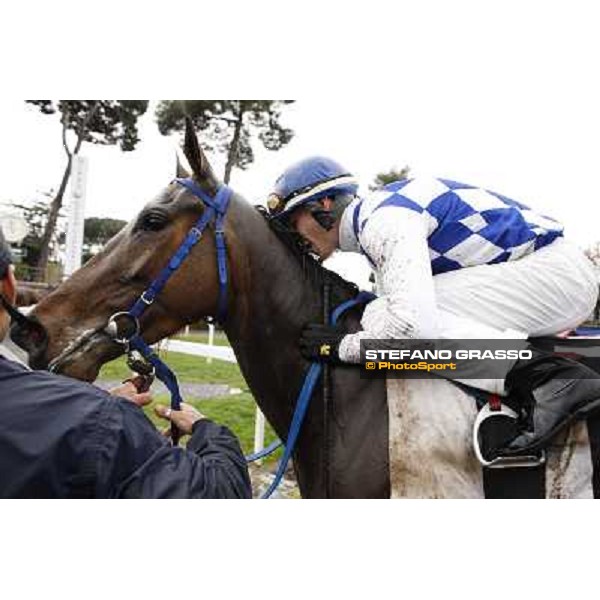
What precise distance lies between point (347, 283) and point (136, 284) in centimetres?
81

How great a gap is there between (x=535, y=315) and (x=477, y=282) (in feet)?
0.81

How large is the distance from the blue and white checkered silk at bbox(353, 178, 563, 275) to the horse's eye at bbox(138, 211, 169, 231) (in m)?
0.76

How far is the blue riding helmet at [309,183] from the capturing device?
2139 mm

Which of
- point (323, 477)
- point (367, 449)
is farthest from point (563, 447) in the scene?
point (323, 477)

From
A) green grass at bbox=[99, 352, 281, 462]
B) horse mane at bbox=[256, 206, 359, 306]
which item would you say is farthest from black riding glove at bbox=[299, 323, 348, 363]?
green grass at bbox=[99, 352, 281, 462]

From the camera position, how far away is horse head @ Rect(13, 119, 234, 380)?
1.99m

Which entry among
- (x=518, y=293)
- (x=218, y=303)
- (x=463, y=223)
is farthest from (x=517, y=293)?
(x=218, y=303)

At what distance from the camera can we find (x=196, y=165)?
205cm

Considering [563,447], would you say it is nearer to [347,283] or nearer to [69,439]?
[347,283]

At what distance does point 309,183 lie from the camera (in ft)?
7.03

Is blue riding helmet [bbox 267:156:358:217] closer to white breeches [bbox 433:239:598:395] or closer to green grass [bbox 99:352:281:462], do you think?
white breeches [bbox 433:239:598:395]

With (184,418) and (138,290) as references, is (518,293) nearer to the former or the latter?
(184,418)

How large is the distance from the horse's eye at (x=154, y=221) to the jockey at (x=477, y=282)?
68 cm

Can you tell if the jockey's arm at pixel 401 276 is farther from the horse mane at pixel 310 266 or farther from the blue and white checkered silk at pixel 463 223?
the horse mane at pixel 310 266
